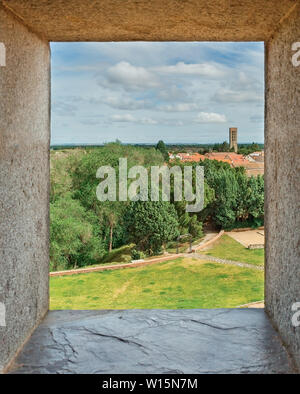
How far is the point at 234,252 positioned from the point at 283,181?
20200 millimetres

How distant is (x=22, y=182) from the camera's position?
49.9 inches

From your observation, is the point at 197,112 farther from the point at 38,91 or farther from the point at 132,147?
the point at 38,91

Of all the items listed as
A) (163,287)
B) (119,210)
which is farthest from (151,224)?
(163,287)

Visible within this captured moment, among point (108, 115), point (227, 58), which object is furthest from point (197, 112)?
point (227, 58)

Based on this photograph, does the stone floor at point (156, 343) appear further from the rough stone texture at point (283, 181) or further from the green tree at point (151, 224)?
the green tree at point (151, 224)

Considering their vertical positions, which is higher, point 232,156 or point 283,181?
point 232,156

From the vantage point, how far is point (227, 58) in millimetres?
37531

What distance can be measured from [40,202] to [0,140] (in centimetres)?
44

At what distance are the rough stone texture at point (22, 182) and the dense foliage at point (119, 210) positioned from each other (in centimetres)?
1501

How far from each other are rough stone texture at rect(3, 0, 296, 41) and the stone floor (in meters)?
1.04

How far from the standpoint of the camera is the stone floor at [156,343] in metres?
1.17

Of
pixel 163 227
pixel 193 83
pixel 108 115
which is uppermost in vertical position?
pixel 193 83

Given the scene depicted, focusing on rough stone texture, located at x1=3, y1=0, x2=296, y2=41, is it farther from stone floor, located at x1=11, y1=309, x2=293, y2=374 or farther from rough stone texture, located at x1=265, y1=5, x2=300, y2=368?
stone floor, located at x1=11, y1=309, x2=293, y2=374

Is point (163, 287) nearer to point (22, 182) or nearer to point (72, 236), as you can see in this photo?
point (72, 236)
